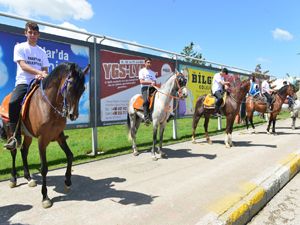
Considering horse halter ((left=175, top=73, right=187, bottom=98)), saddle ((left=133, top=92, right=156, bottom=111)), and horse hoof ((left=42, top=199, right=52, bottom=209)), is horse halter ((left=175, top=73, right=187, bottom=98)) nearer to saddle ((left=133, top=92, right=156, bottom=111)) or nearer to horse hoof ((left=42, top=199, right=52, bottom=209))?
saddle ((left=133, top=92, right=156, bottom=111))

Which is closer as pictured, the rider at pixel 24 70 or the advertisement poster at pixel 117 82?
the rider at pixel 24 70

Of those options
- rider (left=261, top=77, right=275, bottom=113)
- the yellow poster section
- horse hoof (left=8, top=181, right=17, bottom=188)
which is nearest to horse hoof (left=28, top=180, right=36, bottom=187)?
horse hoof (left=8, top=181, right=17, bottom=188)

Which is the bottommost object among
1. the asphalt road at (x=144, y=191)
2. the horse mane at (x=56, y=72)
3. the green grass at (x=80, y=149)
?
the asphalt road at (x=144, y=191)

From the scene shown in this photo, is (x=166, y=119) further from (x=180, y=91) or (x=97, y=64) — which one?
(x=97, y=64)

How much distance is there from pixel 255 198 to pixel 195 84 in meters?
9.98

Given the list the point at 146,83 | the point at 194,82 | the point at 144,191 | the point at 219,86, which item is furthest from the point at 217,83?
the point at 144,191

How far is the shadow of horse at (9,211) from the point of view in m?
4.29

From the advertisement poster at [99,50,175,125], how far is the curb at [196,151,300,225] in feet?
16.8

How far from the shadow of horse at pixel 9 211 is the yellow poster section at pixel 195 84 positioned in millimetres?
10189

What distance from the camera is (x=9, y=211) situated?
4.63m

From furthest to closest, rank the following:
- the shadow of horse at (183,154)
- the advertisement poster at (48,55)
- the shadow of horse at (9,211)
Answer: the shadow of horse at (183,154)
the advertisement poster at (48,55)
the shadow of horse at (9,211)

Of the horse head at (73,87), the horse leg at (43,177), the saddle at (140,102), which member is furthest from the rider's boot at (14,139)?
the saddle at (140,102)

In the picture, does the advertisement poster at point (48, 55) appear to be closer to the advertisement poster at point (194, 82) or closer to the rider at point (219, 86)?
the rider at point (219, 86)

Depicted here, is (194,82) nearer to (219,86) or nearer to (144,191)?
(219,86)
